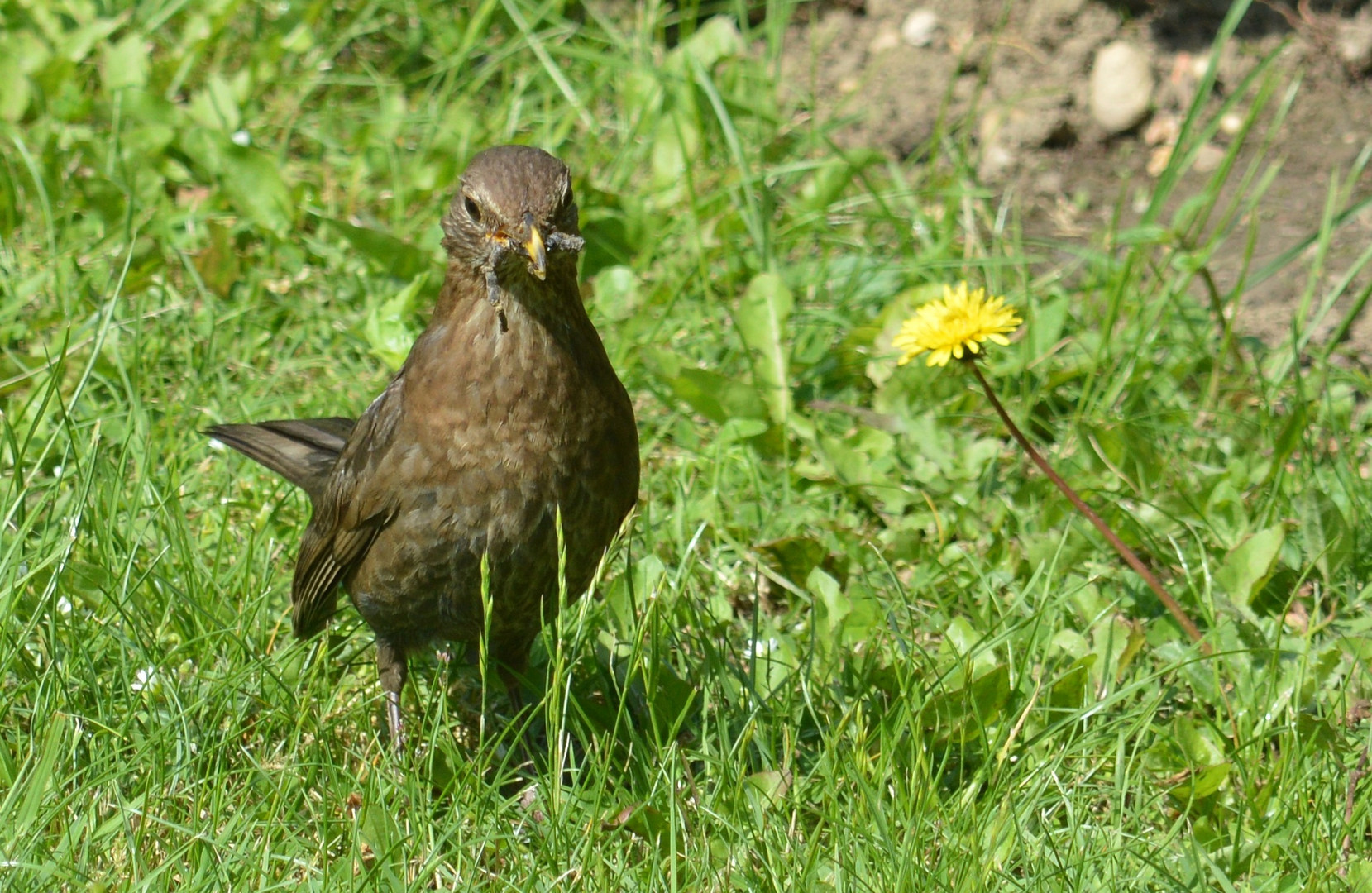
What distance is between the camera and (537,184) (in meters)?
2.85

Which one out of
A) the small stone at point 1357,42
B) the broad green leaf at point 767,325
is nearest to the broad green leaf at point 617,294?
the broad green leaf at point 767,325

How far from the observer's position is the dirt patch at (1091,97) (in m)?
5.21

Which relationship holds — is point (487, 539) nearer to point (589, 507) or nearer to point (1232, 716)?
point (589, 507)

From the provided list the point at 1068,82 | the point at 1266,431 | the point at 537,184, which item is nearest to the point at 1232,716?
the point at 1266,431

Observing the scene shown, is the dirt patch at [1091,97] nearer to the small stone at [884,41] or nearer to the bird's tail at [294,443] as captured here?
the small stone at [884,41]

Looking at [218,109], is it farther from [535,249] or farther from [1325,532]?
[1325,532]

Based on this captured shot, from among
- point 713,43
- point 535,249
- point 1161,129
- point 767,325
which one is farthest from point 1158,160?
point 535,249

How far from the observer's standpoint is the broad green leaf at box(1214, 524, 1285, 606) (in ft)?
11.6

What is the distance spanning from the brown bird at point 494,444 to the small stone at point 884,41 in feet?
10.3

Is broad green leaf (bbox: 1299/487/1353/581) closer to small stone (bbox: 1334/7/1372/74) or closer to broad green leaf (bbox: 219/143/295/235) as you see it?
small stone (bbox: 1334/7/1372/74)

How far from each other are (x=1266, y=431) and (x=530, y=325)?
225cm

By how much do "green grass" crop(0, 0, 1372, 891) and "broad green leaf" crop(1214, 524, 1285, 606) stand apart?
0.01 metres

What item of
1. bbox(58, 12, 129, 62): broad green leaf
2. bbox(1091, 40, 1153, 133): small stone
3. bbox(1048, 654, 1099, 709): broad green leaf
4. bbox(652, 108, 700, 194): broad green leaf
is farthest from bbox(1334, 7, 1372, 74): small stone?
bbox(58, 12, 129, 62): broad green leaf

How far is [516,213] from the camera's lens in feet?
9.25
